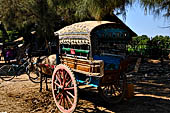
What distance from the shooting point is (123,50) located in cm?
447

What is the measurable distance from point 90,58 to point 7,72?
581cm

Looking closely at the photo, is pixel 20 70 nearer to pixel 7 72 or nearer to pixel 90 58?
pixel 7 72

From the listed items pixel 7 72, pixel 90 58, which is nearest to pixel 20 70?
pixel 7 72

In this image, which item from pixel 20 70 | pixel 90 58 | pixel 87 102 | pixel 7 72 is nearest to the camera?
pixel 90 58

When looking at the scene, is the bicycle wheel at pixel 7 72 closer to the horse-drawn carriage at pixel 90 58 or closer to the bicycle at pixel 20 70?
the bicycle at pixel 20 70

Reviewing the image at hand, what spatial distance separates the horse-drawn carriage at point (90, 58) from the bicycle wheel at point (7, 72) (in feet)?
13.4

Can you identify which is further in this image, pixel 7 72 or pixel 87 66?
pixel 7 72

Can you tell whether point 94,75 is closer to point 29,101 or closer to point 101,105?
point 101,105

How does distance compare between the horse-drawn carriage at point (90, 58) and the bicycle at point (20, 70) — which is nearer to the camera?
the horse-drawn carriage at point (90, 58)

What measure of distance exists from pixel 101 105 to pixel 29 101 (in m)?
2.13

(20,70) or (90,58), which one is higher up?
(90,58)

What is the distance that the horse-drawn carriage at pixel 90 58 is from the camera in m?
3.48

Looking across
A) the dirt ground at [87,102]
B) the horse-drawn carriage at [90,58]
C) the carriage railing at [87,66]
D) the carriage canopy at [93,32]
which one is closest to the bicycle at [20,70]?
the dirt ground at [87,102]

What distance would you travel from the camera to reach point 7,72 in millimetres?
7871
